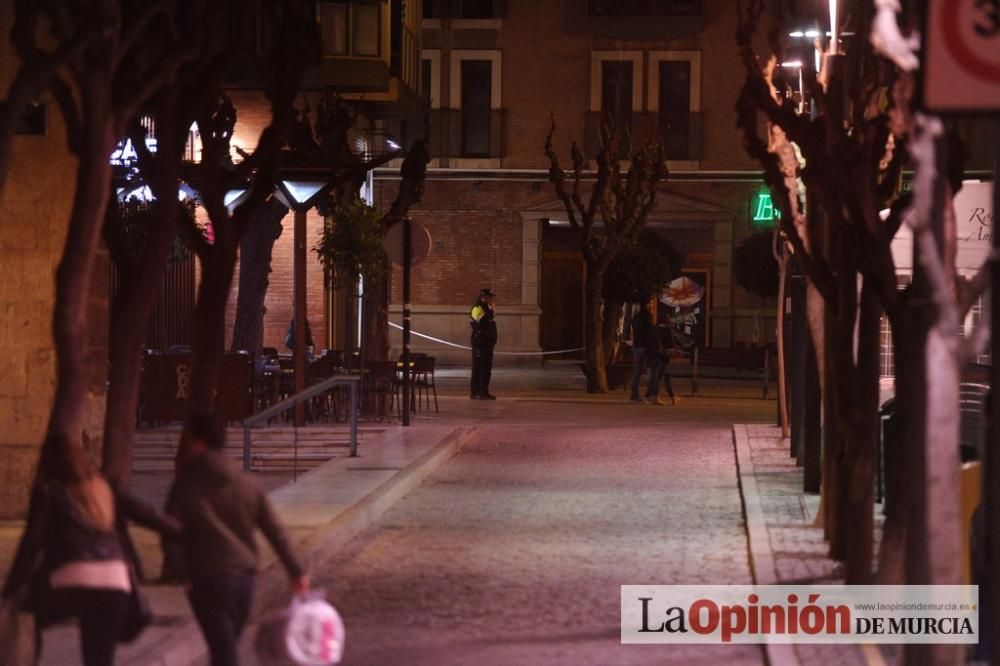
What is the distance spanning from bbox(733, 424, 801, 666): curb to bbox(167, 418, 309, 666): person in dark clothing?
3079mm

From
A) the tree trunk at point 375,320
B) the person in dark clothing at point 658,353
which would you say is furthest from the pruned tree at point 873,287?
the person in dark clothing at point 658,353

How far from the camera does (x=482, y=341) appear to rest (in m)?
29.1

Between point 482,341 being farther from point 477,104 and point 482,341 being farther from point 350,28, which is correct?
point 477,104

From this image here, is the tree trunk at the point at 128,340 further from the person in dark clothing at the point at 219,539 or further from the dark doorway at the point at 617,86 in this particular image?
the dark doorway at the point at 617,86

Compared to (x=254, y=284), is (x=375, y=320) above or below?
below

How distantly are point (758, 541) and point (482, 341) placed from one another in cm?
1636

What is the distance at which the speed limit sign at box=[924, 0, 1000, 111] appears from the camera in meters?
6.24

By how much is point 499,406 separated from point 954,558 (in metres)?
21.2

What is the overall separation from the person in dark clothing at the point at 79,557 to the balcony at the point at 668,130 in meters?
37.8

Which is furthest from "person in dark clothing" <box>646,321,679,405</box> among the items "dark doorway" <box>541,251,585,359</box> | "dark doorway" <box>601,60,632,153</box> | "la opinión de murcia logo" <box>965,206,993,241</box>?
"dark doorway" <box>541,251,585,359</box>

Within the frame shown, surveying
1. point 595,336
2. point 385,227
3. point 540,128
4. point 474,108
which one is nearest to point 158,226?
point 385,227

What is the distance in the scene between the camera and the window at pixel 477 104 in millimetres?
44812

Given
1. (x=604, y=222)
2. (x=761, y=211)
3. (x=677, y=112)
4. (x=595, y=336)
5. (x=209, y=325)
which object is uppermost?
(x=677, y=112)

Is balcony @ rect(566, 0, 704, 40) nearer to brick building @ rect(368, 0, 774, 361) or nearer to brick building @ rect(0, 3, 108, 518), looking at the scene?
brick building @ rect(368, 0, 774, 361)
